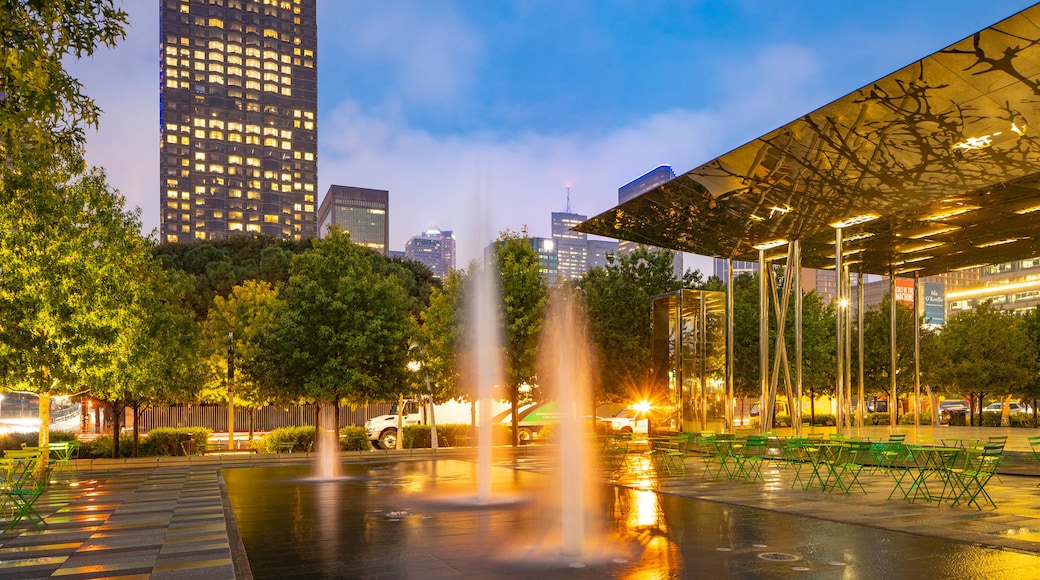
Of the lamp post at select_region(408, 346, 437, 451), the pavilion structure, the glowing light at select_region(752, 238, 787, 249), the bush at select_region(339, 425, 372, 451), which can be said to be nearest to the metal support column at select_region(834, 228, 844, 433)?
the pavilion structure

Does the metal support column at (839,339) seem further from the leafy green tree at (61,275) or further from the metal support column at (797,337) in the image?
the leafy green tree at (61,275)

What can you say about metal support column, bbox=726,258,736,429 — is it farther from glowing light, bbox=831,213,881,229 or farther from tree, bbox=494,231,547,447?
tree, bbox=494,231,547,447

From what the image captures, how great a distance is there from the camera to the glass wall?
2839 centimetres

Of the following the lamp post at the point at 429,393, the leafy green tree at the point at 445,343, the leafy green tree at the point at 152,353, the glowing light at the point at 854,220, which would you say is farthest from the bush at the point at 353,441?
the glowing light at the point at 854,220

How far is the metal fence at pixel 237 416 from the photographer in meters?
45.0

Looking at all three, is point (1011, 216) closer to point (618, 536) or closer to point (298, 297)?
point (618, 536)

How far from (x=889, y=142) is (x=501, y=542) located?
40.2ft

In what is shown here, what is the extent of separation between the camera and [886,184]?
20.5m

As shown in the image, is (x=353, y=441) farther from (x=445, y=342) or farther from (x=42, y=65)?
(x=42, y=65)

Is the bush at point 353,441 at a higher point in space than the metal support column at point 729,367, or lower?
lower

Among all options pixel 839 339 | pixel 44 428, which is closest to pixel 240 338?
pixel 44 428

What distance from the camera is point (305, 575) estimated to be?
900cm

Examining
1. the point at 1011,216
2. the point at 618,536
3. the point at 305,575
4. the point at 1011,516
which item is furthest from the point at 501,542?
the point at 1011,216

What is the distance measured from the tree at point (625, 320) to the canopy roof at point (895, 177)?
802cm
